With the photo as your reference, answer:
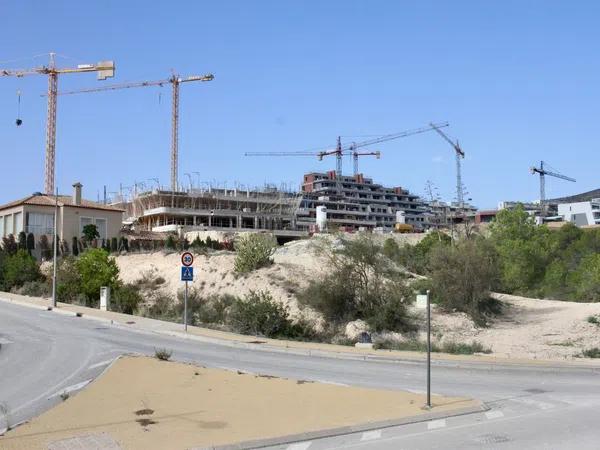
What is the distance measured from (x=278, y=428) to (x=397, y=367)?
30.3 feet

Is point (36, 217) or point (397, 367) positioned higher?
point (36, 217)

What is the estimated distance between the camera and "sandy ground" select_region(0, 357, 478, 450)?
9.48 m

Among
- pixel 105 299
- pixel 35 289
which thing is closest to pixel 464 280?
pixel 105 299

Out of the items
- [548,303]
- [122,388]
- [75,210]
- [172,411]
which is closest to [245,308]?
[122,388]

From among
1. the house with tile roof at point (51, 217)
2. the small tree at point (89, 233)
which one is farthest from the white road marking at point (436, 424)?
the house with tile roof at point (51, 217)

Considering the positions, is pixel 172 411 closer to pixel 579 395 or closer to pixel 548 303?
pixel 579 395

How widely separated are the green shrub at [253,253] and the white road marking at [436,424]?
34814 mm

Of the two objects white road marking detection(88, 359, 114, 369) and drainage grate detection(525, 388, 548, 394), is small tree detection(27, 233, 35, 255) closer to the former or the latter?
white road marking detection(88, 359, 114, 369)

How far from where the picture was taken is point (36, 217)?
220ft

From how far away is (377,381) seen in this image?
52.5 feet

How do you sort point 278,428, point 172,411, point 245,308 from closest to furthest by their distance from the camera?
point 278,428 < point 172,411 < point 245,308

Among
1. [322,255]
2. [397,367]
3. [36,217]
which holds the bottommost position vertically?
[397,367]

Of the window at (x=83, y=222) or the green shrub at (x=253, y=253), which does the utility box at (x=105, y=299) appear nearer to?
the green shrub at (x=253, y=253)

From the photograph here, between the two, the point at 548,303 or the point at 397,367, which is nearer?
the point at 397,367
